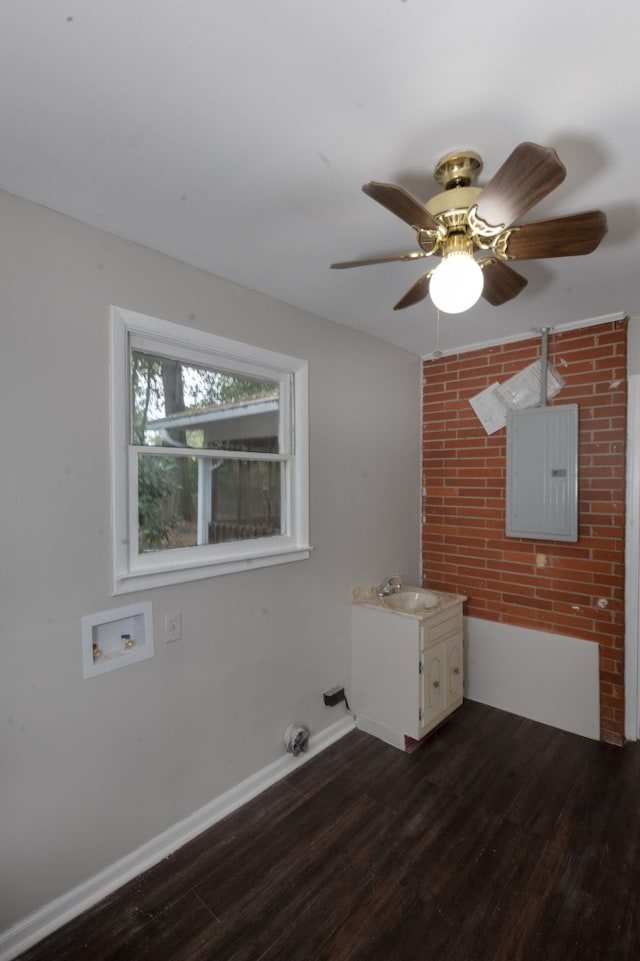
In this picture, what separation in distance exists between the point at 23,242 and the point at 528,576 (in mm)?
3158

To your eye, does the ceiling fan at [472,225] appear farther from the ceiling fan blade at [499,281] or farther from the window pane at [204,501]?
the window pane at [204,501]

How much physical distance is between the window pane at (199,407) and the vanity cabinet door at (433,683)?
1.51 m

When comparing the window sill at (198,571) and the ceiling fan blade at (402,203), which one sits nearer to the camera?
the ceiling fan blade at (402,203)

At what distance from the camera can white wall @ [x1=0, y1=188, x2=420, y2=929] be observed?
4.94ft

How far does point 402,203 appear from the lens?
118cm

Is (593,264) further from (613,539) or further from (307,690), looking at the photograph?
(307,690)

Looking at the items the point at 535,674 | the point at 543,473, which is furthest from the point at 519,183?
the point at 535,674

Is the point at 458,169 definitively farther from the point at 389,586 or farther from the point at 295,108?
the point at 389,586

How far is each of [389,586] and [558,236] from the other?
2217 millimetres

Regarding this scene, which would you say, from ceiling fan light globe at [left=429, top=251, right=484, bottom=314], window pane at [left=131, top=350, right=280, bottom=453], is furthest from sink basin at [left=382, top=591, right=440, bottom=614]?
ceiling fan light globe at [left=429, top=251, right=484, bottom=314]

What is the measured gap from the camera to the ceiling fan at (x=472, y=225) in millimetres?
1140

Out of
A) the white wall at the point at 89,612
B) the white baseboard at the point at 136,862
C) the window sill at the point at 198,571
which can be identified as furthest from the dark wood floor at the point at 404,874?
the window sill at the point at 198,571

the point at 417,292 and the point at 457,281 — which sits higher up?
the point at 417,292

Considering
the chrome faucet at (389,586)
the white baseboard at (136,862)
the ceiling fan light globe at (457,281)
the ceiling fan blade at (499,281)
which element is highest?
the ceiling fan blade at (499,281)
